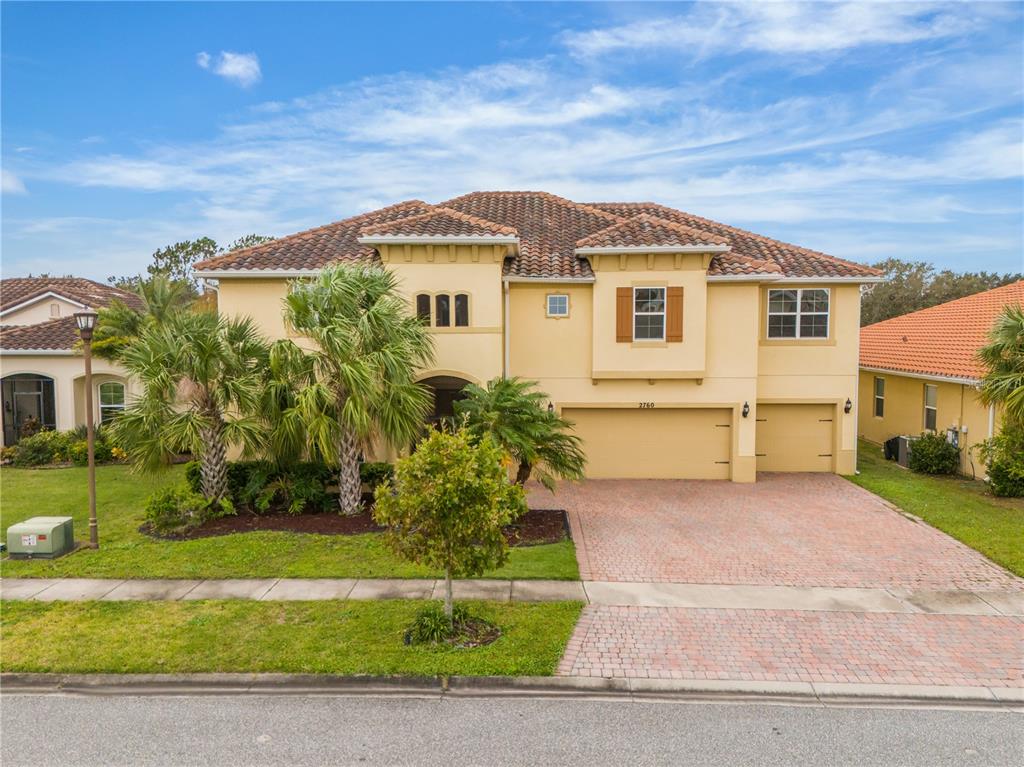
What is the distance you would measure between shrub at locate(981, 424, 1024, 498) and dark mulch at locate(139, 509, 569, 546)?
10837mm

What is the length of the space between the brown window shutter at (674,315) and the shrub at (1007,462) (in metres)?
7.94

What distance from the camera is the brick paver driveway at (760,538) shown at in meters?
10.5

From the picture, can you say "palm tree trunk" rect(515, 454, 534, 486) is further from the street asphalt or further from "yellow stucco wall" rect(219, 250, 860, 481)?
the street asphalt

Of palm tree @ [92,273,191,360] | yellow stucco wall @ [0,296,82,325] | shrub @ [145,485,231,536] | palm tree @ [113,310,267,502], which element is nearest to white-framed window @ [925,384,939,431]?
palm tree @ [113,310,267,502]

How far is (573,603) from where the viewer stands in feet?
30.3

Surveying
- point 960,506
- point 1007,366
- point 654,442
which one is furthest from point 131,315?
point 1007,366

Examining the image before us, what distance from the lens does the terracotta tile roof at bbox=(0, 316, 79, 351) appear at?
70.3 ft

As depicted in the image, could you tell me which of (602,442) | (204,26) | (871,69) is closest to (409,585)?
(602,442)

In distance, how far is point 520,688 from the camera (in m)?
7.12

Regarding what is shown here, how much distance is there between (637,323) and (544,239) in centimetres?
408

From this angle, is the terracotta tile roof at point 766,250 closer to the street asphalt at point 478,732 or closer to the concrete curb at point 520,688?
the concrete curb at point 520,688

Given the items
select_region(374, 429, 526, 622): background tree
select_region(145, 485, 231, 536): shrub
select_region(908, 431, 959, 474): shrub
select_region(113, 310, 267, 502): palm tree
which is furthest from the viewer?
select_region(908, 431, 959, 474): shrub

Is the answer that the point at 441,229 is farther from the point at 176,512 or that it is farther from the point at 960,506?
the point at 960,506

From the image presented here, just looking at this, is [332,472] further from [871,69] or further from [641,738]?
[871,69]
